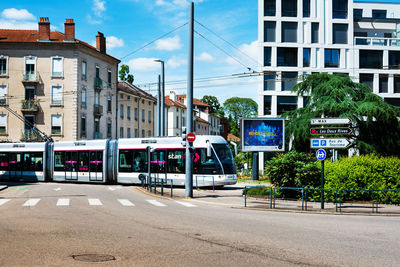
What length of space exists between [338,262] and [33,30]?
169 feet

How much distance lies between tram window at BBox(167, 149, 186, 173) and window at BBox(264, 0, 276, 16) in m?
28.2

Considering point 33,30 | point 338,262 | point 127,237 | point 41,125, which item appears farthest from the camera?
point 33,30

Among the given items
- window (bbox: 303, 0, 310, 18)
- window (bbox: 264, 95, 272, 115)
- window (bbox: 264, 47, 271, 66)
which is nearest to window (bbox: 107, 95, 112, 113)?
window (bbox: 264, 95, 272, 115)

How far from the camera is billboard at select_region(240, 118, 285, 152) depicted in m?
28.9

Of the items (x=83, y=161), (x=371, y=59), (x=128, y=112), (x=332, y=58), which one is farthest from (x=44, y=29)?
(x=371, y=59)

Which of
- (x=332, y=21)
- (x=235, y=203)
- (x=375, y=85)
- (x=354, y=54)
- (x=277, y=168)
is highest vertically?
→ (x=332, y=21)

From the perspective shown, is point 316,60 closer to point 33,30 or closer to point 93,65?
point 93,65

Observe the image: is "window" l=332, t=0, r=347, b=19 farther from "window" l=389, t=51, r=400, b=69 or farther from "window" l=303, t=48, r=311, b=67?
"window" l=389, t=51, r=400, b=69

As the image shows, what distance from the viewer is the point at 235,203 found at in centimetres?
1947

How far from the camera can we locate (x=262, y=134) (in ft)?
96.0

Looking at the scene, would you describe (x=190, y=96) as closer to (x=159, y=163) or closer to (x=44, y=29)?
(x=159, y=163)

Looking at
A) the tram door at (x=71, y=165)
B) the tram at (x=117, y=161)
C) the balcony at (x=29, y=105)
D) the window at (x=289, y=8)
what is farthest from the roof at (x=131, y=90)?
the tram door at (x=71, y=165)

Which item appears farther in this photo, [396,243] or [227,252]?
[396,243]

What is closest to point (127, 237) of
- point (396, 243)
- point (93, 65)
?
point (396, 243)
